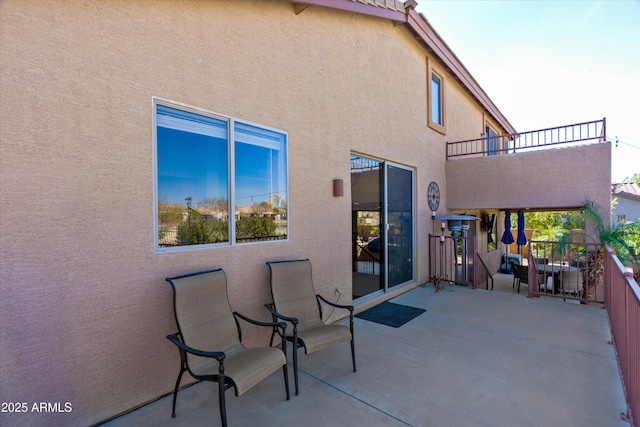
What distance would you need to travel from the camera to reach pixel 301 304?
3.46m

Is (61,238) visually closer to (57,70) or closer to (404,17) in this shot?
(57,70)

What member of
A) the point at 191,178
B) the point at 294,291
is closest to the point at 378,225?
the point at 294,291

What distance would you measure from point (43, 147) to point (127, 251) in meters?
0.94

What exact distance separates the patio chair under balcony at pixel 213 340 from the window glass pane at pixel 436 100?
7.17 meters

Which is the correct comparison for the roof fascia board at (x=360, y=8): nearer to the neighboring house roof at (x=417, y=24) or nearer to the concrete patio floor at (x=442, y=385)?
the neighboring house roof at (x=417, y=24)

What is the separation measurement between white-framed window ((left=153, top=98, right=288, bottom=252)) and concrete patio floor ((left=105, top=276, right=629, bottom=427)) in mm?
1531

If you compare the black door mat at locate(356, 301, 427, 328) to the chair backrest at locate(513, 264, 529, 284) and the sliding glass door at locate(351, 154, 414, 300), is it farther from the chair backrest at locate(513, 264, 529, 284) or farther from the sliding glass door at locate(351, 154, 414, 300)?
the chair backrest at locate(513, 264, 529, 284)

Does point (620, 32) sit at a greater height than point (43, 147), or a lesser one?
greater

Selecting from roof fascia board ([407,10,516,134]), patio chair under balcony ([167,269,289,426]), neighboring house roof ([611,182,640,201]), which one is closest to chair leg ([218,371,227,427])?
patio chair under balcony ([167,269,289,426])

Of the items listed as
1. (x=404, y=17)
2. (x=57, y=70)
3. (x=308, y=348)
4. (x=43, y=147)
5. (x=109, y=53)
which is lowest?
(x=308, y=348)

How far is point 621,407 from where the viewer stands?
2.41 metres

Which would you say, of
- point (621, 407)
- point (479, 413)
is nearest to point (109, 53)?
point (479, 413)

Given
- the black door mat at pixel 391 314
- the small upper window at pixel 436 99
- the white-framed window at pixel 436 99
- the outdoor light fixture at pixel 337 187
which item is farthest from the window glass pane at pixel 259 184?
the small upper window at pixel 436 99

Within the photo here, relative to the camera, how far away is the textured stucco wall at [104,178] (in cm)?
197
